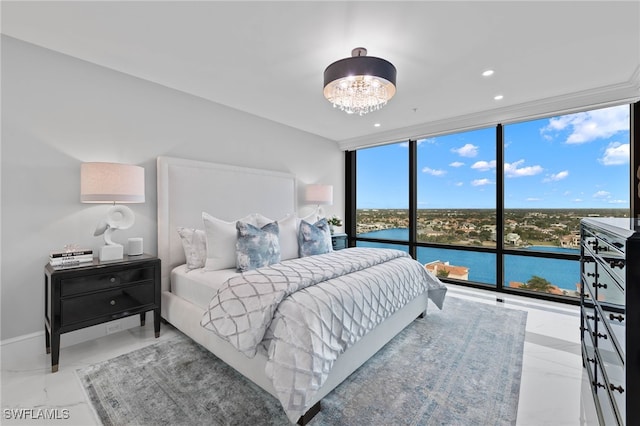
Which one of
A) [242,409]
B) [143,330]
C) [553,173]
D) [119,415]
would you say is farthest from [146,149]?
[553,173]

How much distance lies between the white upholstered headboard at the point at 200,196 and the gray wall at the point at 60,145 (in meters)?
0.16

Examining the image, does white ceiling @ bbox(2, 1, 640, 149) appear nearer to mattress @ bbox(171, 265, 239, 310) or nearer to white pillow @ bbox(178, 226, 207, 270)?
white pillow @ bbox(178, 226, 207, 270)

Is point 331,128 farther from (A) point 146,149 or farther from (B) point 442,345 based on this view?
(B) point 442,345

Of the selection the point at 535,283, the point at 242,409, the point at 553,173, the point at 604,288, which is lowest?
the point at 242,409

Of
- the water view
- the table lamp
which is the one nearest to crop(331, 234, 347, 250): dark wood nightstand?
the water view

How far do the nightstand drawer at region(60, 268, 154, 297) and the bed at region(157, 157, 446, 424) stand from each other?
32 centimetres

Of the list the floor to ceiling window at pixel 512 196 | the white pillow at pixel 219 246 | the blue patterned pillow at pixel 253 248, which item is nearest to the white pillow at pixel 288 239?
the blue patterned pillow at pixel 253 248

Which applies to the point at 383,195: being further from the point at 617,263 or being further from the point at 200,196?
the point at 617,263

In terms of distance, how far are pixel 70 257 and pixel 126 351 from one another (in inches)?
35.4

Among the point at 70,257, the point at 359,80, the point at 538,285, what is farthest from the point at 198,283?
the point at 538,285

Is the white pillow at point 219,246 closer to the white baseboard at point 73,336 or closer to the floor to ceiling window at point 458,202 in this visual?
the white baseboard at point 73,336

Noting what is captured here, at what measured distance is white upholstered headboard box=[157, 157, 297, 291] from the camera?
2926mm

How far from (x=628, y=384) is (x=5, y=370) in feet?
11.8

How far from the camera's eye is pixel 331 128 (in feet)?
15.4
